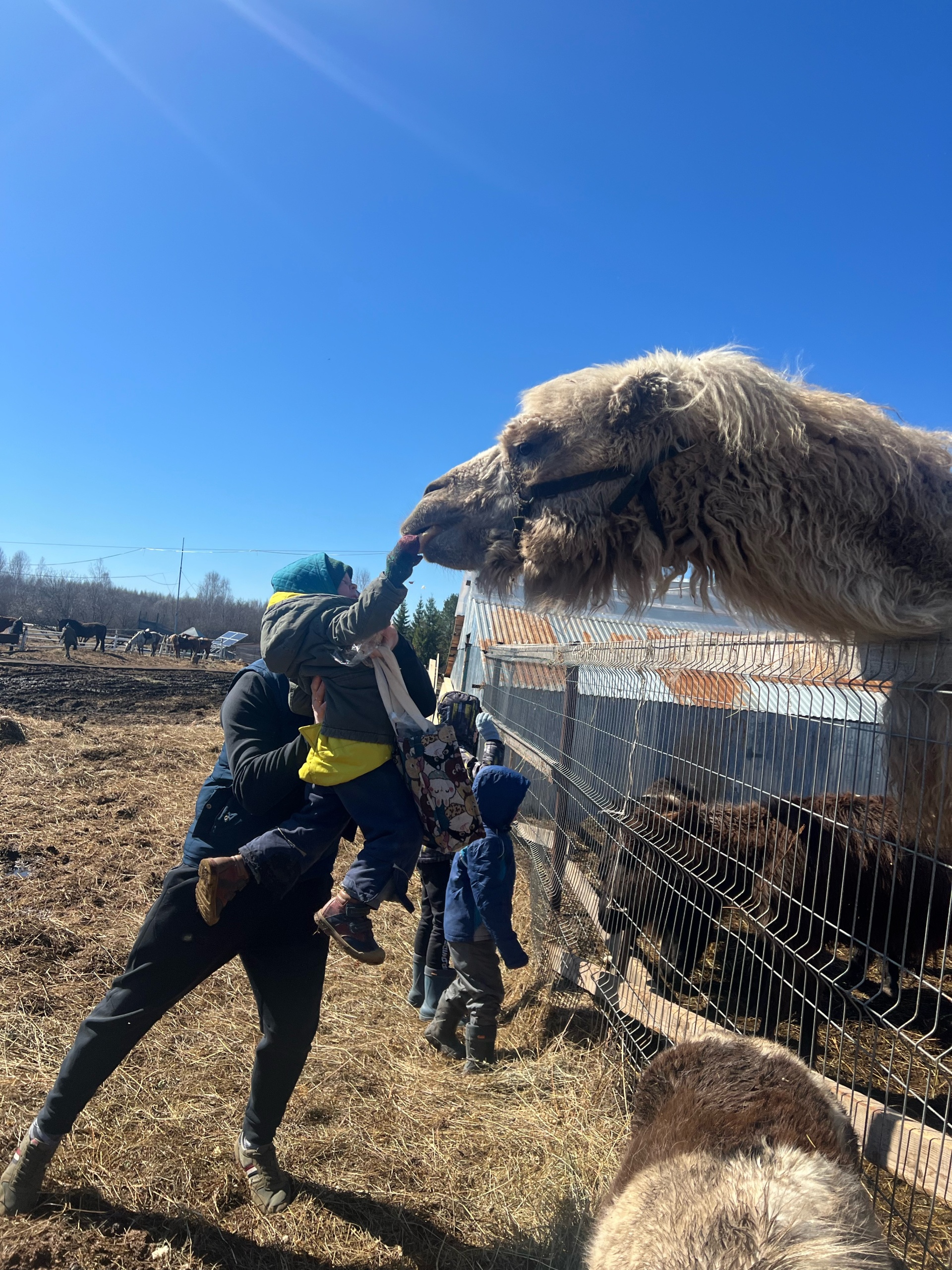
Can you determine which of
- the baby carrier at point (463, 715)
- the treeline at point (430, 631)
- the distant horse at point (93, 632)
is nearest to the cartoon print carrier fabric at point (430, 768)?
the baby carrier at point (463, 715)

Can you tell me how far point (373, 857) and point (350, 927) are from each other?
Answer: 0.25 m

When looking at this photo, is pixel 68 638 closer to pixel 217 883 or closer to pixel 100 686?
pixel 100 686

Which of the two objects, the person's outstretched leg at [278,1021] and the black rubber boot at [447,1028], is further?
the black rubber boot at [447,1028]

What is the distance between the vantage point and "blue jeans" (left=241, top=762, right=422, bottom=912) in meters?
2.57

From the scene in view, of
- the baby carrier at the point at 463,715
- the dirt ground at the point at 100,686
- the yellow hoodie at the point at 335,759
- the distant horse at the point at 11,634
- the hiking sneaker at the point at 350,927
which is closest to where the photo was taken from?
the hiking sneaker at the point at 350,927

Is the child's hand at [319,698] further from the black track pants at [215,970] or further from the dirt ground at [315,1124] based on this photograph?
the dirt ground at [315,1124]

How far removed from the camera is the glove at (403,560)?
8.04 feet

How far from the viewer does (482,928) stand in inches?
160

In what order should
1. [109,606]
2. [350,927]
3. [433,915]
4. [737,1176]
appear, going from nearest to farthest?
[737,1176]
[350,927]
[433,915]
[109,606]

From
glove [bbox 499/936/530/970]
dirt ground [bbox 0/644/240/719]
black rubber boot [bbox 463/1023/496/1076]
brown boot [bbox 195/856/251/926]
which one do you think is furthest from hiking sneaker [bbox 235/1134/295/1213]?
dirt ground [bbox 0/644/240/719]

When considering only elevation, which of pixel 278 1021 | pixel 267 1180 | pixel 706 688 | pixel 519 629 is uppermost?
pixel 519 629

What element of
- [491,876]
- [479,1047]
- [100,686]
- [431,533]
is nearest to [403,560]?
[431,533]

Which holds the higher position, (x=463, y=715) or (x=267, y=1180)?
(x=463, y=715)

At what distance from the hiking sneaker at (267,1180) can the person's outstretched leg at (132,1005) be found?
0.69 metres
